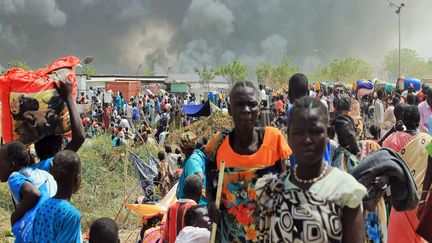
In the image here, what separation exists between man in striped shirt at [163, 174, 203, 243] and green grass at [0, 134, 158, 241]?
3.12 metres

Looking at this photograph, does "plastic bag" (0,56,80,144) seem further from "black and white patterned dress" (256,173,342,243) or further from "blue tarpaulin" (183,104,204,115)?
"blue tarpaulin" (183,104,204,115)

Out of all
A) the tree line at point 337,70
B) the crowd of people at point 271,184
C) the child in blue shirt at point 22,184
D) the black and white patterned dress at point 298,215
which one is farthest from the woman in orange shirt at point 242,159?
the tree line at point 337,70

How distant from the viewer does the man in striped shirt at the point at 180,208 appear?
175 inches

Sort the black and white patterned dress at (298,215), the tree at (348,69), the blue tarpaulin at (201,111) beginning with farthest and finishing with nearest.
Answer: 1. the tree at (348,69)
2. the blue tarpaulin at (201,111)
3. the black and white patterned dress at (298,215)

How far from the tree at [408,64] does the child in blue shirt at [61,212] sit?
108m

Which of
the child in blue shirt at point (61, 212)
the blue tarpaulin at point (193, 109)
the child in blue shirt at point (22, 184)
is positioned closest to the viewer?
the child in blue shirt at point (61, 212)

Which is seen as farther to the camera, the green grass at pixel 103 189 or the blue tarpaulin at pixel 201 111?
the blue tarpaulin at pixel 201 111

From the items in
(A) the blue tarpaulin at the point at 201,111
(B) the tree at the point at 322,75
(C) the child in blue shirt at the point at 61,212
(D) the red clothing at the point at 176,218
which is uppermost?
(B) the tree at the point at 322,75

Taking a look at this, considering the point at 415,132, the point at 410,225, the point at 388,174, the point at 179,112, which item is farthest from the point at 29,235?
the point at 179,112

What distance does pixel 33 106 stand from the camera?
3795mm

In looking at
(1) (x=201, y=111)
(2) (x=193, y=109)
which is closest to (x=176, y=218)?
(1) (x=201, y=111)

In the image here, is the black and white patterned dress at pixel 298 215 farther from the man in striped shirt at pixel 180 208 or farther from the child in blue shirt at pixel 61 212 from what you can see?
the man in striped shirt at pixel 180 208

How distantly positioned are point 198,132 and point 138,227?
5.67 meters

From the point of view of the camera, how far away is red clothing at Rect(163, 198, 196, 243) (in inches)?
175
